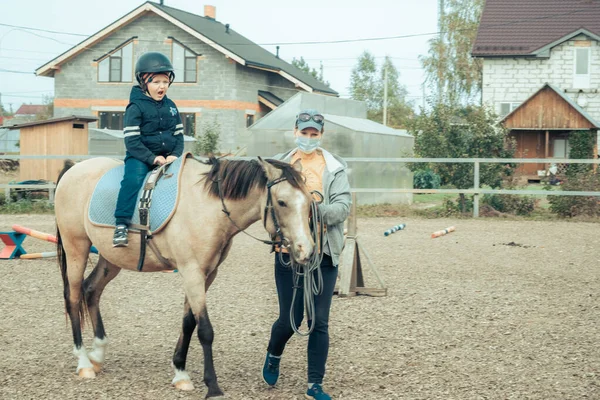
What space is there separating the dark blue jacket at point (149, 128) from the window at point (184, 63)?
27.6m

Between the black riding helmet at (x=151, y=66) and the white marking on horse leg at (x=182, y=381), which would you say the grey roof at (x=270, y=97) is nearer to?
the black riding helmet at (x=151, y=66)

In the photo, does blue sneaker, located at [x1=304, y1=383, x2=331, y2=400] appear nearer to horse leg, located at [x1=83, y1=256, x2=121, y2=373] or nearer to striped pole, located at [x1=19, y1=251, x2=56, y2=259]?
horse leg, located at [x1=83, y1=256, x2=121, y2=373]

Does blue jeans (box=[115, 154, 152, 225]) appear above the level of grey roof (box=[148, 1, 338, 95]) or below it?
below

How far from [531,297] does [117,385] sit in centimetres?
479

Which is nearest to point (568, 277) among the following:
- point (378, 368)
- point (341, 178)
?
point (378, 368)

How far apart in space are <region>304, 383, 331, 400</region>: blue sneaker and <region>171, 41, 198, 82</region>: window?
28.7m

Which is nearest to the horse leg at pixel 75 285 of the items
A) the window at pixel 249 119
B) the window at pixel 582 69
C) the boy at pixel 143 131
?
the boy at pixel 143 131

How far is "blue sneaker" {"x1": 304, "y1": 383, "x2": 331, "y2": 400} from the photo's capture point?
4.41 metres

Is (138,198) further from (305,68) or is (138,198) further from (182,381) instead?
(305,68)

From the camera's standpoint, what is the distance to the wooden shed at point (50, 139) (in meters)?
20.5

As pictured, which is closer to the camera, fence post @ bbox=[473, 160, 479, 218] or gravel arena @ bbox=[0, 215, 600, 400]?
gravel arena @ bbox=[0, 215, 600, 400]

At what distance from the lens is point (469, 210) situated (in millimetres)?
17438

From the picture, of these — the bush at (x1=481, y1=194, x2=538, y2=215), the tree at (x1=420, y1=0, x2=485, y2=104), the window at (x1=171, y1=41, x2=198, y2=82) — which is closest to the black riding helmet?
the bush at (x1=481, y1=194, x2=538, y2=215)

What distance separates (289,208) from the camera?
13.8 feet
